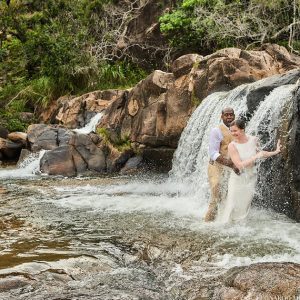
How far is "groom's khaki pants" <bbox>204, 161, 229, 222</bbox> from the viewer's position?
759cm

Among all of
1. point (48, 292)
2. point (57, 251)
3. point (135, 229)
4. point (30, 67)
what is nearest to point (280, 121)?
point (135, 229)

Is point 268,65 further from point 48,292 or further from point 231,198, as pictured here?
point 48,292

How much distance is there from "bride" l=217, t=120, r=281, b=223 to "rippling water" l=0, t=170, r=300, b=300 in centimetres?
26

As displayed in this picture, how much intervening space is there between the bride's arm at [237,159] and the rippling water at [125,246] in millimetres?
1038

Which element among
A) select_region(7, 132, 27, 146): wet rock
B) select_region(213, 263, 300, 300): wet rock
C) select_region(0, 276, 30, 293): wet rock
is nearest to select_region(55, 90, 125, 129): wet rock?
select_region(7, 132, 27, 146): wet rock

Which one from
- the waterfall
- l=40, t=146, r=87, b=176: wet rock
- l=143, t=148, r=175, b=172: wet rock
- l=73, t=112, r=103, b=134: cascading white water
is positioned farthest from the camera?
l=73, t=112, r=103, b=134: cascading white water

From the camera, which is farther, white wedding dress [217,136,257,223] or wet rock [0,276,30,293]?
white wedding dress [217,136,257,223]

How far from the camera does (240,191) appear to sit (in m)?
7.15

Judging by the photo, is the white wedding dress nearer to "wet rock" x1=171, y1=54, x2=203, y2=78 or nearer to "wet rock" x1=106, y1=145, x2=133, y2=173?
"wet rock" x1=171, y1=54, x2=203, y2=78

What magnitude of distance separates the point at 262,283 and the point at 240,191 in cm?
265

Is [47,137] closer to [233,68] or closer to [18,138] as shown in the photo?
[18,138]

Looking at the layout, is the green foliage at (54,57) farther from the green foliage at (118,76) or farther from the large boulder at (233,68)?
the large boulder at (233,68)

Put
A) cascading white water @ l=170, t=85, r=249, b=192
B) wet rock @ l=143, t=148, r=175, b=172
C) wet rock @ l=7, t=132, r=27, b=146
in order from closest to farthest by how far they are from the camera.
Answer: cascading white water @ l=170, t=85, r=249, b=192 < wet rock @ l=143, t=148, r=175, b=172 < wet rock @ l=7, t=132, r=27, b=146

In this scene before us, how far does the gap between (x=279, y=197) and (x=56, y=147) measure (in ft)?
31.5
